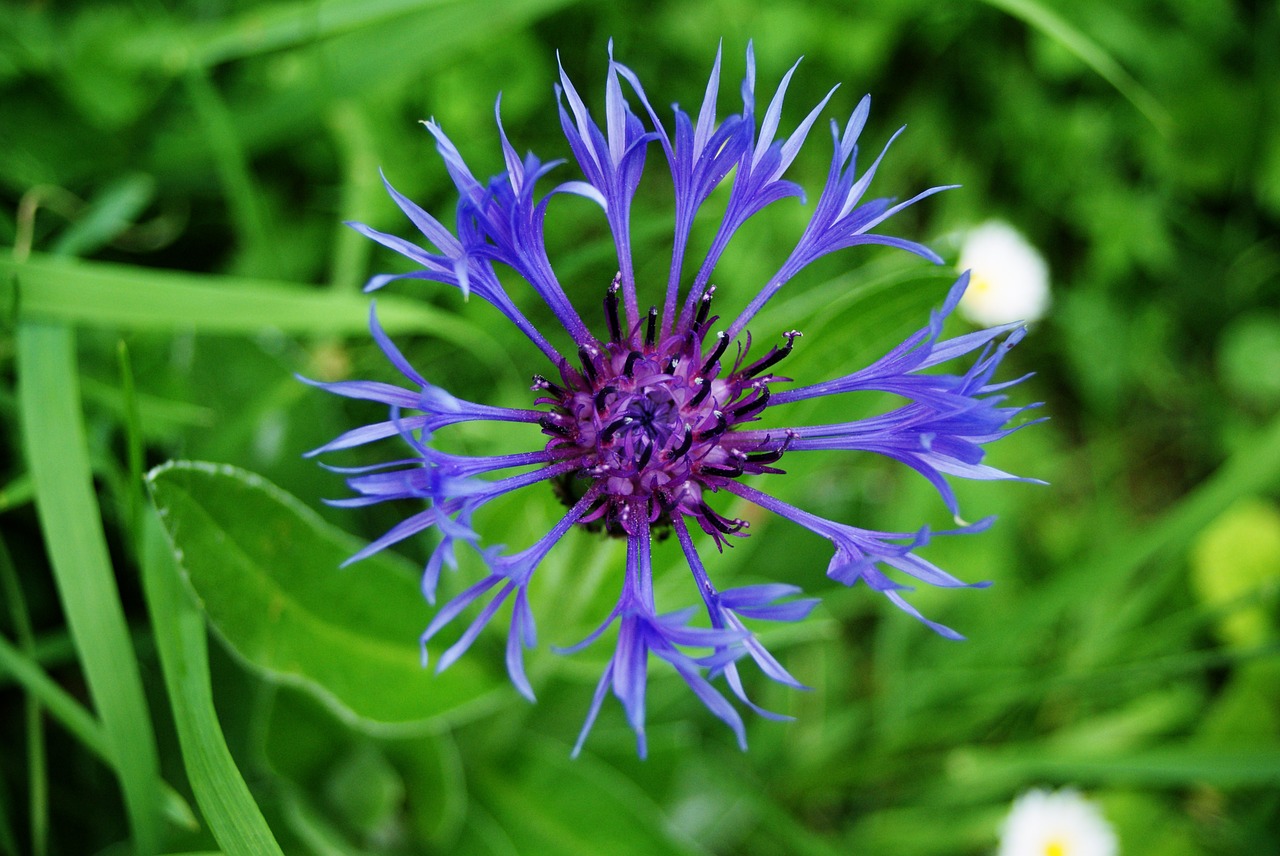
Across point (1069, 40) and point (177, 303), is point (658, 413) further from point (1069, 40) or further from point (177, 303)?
point (1069, 40)

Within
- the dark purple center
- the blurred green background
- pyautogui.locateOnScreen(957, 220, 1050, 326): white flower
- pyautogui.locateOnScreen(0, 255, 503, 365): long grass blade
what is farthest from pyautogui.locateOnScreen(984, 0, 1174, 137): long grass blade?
pyautogui.locateOnScreen(0, 255, 503, 365): long grass blade

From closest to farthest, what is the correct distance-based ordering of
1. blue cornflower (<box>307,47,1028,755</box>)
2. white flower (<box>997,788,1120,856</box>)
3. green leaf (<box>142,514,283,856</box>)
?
1. blue cornflower (<box>307,47,1028,755</box>)
2. green leaf (<box>142,514,283,856</box>)
3. white flower (<box>997,788,1120,856</box>)

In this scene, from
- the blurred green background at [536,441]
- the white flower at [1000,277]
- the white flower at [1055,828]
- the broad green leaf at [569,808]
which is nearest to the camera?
the blurred green background at [536,441]

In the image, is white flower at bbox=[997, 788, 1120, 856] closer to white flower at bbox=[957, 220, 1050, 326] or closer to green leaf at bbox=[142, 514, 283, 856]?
white flower at bbox=[957, 220, 1050, 326]

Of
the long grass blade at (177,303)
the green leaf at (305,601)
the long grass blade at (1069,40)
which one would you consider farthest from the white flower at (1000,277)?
the green leaf at (305,601)

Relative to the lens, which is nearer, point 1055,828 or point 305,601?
point 305,601

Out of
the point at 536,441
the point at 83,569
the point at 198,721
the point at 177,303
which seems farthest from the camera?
the point at 536,441

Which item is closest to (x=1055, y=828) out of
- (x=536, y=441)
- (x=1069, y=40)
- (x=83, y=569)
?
(x=536, y=441)

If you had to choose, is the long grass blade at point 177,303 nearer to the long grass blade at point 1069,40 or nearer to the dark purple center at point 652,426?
the dark purple center at point 652,426
